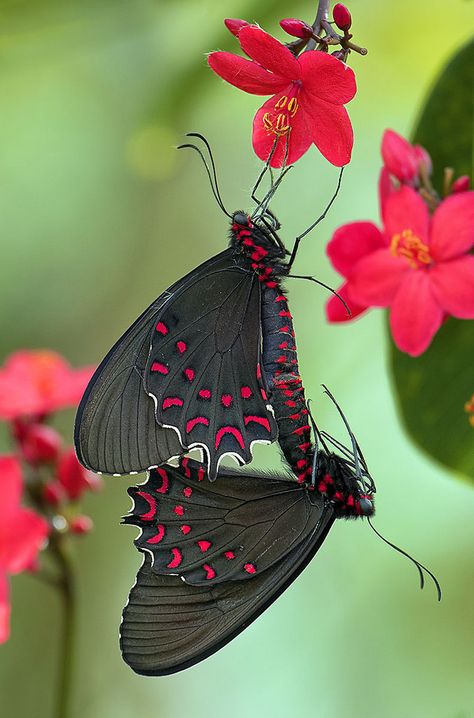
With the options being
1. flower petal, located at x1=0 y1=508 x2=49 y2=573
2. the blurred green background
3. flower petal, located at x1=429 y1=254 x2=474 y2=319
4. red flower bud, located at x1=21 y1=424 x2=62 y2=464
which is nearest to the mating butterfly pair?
flower petal, located at x1=429 y1=254 x2=474 y2=319

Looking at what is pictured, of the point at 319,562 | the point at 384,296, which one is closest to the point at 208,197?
the point at 319,562

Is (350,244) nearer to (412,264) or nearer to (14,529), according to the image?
(412,264)

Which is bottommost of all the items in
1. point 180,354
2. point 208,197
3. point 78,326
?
point 180,354

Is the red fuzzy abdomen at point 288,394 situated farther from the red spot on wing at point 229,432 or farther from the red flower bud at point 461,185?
the red flower bud at point 461,185

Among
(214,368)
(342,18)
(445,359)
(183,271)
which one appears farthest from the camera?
(183,271)

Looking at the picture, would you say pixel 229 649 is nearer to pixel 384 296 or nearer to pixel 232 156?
pixel 232 156

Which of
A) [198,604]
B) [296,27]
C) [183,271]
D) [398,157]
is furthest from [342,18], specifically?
[183,271]
